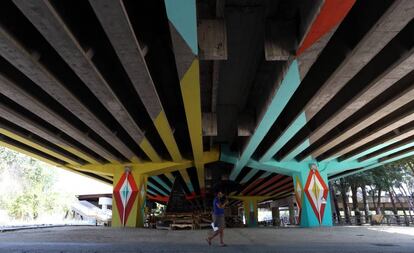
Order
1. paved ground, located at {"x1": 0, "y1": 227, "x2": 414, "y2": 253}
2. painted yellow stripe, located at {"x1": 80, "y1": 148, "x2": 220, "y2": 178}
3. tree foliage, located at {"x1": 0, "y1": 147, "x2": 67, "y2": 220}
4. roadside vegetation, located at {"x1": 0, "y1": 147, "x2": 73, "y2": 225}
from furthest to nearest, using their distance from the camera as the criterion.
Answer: tree foliage, located at {"x1": 0, "y1": 147, "x2": 67, "y2": 220}
roadside vegetation, located at {"x1": 0, "y1": 147, "x2": 73, "y2": 225}
painted yellow stripe, located at {"x1": 80, "y1": 148, "x2": 220, "y2": 178}
paved ground, located at {"x1": 0, "y1": 227, "x2": 414, "y2": 253}

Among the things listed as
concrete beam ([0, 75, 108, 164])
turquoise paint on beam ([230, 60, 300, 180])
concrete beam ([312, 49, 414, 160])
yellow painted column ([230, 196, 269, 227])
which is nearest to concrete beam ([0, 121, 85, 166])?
concrete beam ([0, 75, 108, 164])

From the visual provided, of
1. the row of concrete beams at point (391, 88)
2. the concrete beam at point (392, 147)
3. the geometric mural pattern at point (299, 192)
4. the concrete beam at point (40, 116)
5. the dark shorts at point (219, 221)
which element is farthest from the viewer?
the geometric mural pattern at point (299, 192)

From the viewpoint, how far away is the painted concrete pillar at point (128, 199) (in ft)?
73.1

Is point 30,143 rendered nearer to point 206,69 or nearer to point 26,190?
point 206,69

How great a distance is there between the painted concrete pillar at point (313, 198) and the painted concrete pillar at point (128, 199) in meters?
10.8

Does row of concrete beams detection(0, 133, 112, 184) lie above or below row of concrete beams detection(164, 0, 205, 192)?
above

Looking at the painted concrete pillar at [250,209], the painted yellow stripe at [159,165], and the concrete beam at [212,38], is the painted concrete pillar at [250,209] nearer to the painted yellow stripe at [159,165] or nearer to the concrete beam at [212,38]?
the painted yellow stripe at [159,165]

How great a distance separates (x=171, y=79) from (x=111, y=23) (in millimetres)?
5251

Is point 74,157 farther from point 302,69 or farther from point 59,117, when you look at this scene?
point 302,69

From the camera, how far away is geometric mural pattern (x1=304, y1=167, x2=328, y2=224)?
22.1 m

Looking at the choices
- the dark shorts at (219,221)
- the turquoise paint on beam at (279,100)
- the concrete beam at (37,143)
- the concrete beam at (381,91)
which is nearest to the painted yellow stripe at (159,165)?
the concrete beam at (37,143)

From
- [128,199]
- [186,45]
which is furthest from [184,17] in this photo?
[128,199]

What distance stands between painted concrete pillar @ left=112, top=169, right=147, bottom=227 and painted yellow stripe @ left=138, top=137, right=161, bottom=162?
1.50 meters

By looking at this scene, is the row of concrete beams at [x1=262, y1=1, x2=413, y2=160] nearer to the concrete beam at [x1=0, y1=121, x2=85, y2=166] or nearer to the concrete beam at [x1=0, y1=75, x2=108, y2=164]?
the concrete beam at [x1=0, y1=75, x2=108, y2=164]
